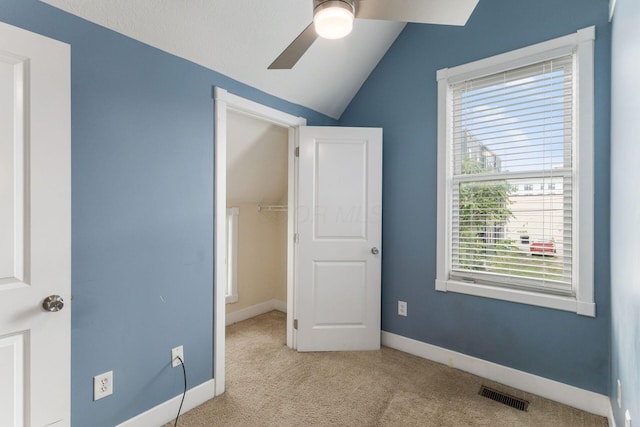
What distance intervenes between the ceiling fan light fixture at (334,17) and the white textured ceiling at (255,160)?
1.66 m

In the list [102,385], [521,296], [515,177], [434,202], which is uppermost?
[515,177]

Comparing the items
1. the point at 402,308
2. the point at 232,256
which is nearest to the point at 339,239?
the point at 402,308

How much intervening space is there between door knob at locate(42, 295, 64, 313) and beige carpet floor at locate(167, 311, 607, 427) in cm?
104

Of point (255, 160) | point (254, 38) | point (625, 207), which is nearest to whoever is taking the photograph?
point (625, 207)

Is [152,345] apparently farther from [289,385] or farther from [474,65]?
[474,65]

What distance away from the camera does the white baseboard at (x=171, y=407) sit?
5.77 feet

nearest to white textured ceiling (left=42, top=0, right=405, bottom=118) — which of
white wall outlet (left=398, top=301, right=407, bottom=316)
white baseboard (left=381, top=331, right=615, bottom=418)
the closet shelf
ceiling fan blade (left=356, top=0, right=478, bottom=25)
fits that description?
ceiling fan blade (left=356, top=0, right=478, bottom=25)

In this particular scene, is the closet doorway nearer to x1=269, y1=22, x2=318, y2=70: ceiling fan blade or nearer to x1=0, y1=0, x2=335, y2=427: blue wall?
x1=0, y1=0, x2=335, y2=427: blue wall

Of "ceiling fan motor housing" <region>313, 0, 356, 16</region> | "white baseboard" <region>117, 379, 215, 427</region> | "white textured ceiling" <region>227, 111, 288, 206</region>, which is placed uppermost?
"ceiling fan motor housing" <region>313, 0, 356, 16</region>

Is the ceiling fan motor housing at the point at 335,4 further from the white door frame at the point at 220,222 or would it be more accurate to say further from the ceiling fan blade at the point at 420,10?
the white door frame at the point at 220,222

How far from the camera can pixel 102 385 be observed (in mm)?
1621

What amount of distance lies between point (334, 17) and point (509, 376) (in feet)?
8.20

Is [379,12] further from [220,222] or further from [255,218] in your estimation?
[255,218]

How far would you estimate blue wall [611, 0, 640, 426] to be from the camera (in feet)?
4.02
